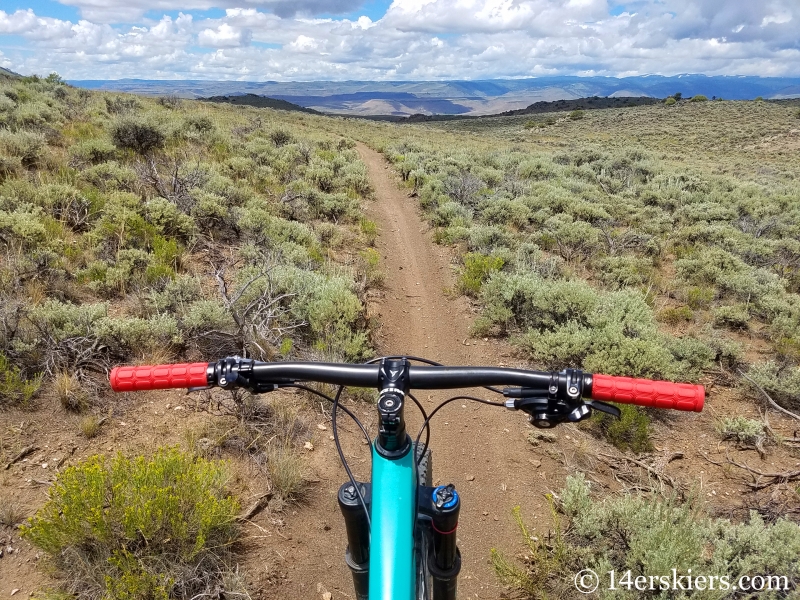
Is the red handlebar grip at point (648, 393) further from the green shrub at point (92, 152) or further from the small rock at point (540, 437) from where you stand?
the green shrub at point (92, 152)

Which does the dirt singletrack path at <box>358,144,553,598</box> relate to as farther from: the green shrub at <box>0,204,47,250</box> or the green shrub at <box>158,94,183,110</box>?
the green shrub at <box>158,94,183,110</box>

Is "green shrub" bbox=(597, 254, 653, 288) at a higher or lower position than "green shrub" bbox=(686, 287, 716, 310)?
higher

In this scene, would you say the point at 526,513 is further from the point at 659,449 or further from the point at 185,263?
the point at 185,263

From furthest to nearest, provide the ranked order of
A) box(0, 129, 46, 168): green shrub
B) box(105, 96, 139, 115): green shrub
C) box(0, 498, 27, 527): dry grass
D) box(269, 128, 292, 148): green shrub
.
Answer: box(269, 128, 292, 148): green shrub, box(105, 96, 139, 115): green shrub, box(0, 129, 46, 168): green shrub, box(0, 498, 27, 527): dry grass

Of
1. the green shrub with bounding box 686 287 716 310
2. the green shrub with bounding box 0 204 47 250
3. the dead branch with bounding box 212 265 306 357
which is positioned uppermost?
the green shrub with bounding box 0 204 47 250

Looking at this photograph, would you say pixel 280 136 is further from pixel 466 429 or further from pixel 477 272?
pixel 466 429

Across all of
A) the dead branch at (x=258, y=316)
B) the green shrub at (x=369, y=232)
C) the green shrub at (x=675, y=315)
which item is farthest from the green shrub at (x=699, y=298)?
the dead branch at (x=258, y=316)

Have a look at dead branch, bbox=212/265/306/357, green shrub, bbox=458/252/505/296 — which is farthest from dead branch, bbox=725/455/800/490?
dead branch, bbox=212/265/306/357

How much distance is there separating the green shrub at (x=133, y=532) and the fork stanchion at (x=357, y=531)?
148cm

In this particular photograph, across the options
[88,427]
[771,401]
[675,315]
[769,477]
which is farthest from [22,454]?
[675,315]

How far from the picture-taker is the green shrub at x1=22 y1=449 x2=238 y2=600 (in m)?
2.83

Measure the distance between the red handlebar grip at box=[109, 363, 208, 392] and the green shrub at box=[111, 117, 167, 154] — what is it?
12706mm

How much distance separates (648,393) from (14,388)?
5.09 metres

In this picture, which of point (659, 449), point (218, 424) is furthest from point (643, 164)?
point (218, 424)
